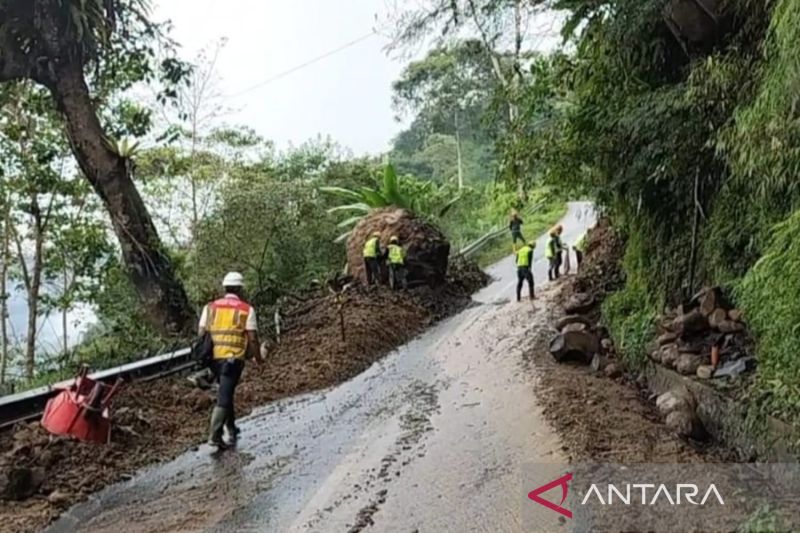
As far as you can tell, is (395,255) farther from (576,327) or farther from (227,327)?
(227,327)

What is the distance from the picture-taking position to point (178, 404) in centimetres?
917

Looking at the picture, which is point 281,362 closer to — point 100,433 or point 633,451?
point 100,433

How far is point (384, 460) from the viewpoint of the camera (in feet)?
22.3

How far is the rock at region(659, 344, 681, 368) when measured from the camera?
25.1 ft

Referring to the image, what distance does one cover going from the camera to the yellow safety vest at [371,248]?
18.0 m

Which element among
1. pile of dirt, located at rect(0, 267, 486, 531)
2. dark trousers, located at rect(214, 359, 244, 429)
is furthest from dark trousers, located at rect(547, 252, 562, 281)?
dark trousers, located at rect(214, 359, 244, 429)

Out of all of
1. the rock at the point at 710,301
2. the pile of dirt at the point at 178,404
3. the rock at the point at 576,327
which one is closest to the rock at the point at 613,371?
the rock at the point at 576,327

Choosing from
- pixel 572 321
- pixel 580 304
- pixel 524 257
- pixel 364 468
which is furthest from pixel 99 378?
pixel 524 257

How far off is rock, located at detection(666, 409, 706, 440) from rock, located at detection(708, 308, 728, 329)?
101 cm

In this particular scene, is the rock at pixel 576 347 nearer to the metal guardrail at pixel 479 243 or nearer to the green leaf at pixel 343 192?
the green leaf at pixel 343 192

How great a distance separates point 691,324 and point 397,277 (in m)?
11.3

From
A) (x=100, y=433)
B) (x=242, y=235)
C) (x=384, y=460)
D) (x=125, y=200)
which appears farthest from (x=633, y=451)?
(x=242, y=235)

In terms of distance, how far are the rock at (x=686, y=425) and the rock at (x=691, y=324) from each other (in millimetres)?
1160

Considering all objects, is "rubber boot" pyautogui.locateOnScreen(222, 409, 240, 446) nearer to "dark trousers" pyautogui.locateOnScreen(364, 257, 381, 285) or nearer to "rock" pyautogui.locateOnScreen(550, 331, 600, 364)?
"rock" pyautogui.locateOnScreen(550, 331, 600, 364)
